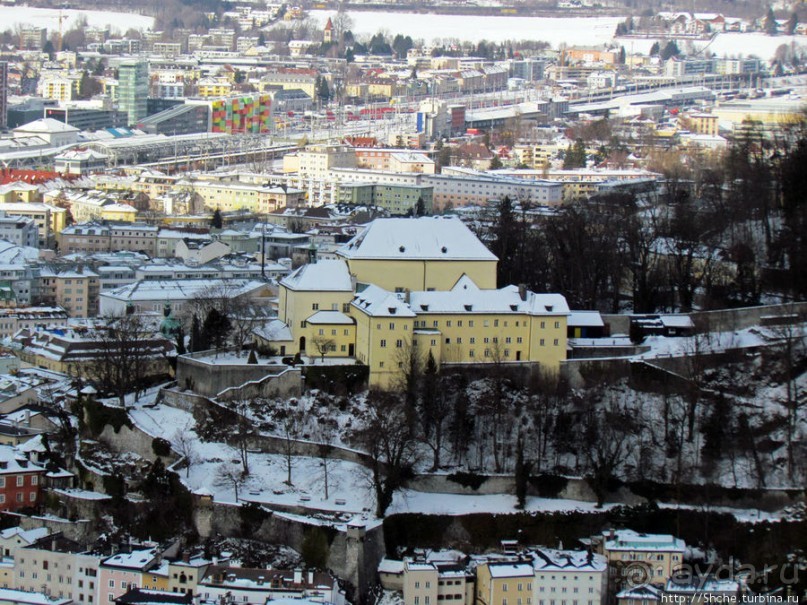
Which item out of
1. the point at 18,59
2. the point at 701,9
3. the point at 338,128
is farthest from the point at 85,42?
the point at 701,9

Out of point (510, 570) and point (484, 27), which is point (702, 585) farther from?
point (484, 27)

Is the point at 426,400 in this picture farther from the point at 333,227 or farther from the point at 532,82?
the point at 532,82

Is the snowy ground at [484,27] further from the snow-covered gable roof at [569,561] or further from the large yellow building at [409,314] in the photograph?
the snow-covered gable roof at [569,561]

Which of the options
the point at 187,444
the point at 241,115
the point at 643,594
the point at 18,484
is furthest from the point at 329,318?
the point at 241,115

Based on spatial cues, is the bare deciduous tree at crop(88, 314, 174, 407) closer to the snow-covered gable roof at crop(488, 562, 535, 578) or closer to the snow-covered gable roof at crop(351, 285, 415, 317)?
the snow-covered gable roof at crop(351, 285, 415, 317)

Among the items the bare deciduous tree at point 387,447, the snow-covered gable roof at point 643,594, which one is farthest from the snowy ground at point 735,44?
the snow-covered gable roof at point 643,594
